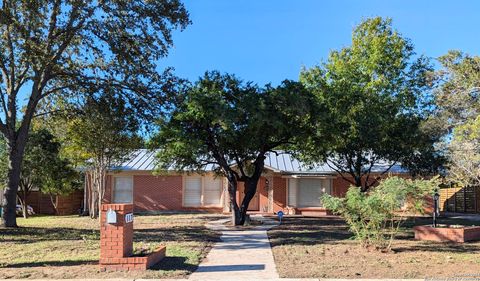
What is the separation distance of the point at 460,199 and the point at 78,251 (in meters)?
27.0

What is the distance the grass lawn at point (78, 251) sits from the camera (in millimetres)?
9039

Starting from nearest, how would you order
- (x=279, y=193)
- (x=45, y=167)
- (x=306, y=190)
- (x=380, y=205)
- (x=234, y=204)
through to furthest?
(x=380, y=205) → (x=234, y=204) → (x=45, y=167) → (x=306, y=190) → (x=279, y=193)

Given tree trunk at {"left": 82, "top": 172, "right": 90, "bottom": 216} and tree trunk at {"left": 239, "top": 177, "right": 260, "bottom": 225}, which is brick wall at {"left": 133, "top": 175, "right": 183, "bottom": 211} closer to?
tree trunk at {"left": 82, "top": 172, "right": 90, "bottom": 216}

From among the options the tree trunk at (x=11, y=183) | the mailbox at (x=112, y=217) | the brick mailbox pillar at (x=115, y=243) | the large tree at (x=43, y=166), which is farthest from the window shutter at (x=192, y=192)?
the mailbox at (x=112, y=217)

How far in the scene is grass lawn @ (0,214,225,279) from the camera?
9039mm

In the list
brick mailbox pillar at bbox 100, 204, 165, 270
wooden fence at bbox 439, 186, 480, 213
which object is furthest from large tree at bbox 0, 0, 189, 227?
wooden fence at bbox 439, 186, 480, 213

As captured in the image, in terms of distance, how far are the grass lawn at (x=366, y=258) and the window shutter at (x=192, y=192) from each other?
553 inches

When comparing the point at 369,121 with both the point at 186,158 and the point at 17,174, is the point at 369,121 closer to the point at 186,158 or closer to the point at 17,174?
the point at 186,158

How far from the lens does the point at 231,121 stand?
16.2m

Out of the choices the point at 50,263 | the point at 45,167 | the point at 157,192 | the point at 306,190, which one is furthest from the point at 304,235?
the point at 45,167

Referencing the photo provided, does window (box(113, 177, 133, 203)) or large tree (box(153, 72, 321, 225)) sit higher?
large tree (box(153, 72, 321, 225))

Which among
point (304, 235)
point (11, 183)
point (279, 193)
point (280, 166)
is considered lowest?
point (304, 235)

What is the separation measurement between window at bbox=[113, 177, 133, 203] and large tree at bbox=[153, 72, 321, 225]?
10.3m

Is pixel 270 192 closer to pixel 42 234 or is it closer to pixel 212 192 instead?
pixel 212 192
